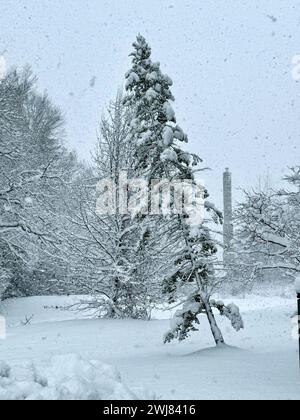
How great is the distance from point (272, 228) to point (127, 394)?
27.0 feet

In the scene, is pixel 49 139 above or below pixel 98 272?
above

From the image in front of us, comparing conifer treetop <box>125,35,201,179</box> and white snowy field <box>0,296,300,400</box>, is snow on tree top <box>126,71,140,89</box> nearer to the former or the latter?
conifer treetop <box>125,35,201,179</box>

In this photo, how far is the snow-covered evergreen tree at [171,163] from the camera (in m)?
11.6

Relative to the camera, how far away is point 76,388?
16.0ft

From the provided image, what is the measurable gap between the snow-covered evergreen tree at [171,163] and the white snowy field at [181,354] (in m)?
1.15

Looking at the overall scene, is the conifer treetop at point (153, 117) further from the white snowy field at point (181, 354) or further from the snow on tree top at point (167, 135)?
the white snowy field at point (181, 354)

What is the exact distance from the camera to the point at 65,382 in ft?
16.3

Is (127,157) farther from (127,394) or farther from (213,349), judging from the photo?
(127,394)

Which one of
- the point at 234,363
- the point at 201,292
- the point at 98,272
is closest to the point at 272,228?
the point at 201,292

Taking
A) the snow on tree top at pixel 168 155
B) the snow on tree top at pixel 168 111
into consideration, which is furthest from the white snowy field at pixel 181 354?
the snow on tree top at pixel 168 111

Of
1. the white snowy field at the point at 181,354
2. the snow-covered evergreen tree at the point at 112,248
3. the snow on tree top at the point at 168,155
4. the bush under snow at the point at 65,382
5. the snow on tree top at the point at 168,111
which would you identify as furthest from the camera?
the snow-covered evergreen tree at the point at 112,248

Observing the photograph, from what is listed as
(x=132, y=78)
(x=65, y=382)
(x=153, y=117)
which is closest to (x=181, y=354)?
(x=153, y=117)

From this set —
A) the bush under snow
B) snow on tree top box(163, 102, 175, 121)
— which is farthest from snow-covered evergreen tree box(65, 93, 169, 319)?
the bush under snow

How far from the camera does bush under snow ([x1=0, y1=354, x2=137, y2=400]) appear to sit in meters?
4.84
